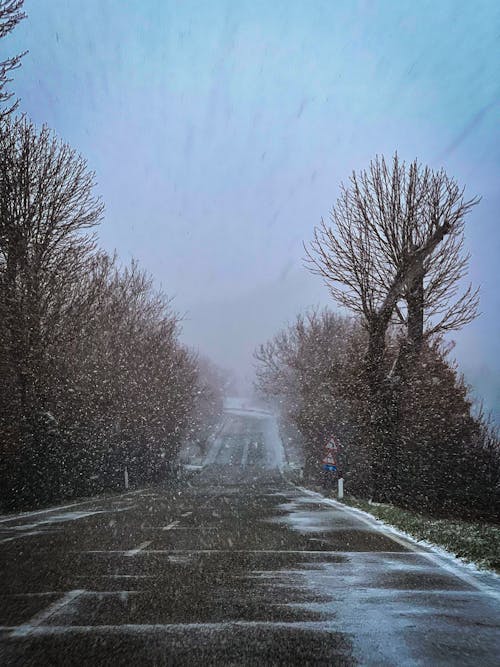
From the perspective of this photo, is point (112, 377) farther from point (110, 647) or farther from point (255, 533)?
point (110, 647)

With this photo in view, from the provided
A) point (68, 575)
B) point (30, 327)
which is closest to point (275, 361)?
point (30, 327)

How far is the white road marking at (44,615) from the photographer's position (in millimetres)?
4172

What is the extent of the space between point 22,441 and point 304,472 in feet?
72.0

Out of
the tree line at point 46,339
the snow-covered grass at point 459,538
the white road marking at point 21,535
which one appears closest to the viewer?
the snow-covered grass at point 459,538

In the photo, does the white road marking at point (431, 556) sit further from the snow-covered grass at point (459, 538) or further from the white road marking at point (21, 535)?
the white road marking at point (21, 535)

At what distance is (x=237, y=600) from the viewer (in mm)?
5113

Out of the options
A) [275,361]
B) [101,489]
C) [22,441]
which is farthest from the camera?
[275,361]

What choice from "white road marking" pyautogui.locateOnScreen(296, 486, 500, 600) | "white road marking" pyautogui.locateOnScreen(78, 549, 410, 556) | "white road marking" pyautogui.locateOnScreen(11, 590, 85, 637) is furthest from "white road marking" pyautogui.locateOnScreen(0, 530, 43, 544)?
"white road marking" pyautogui.locateOnScreen(296, 486, 500, 600)

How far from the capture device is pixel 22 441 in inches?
710

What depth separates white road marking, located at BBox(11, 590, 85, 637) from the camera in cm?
417

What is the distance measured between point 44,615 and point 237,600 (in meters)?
1.54

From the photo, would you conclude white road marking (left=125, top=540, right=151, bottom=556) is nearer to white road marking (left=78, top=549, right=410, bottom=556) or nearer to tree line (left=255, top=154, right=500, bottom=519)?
white road marking (left=78, top=549, right=410, bottom=556)

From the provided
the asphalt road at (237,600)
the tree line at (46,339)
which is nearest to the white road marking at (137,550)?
the asphalt road at (237,600)

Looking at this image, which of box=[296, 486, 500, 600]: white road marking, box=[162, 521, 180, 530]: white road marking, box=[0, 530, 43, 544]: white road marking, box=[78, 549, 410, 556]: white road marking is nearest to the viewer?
box=[296, 486, 500, 600]: white road marking
